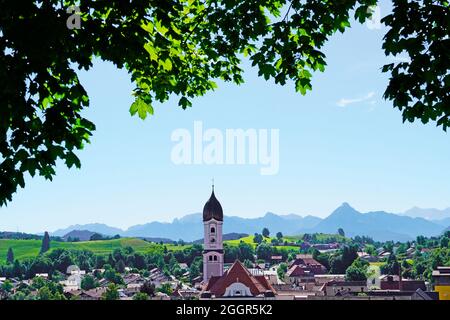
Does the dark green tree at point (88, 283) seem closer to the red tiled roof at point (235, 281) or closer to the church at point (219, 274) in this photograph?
the church at point (219, 274)

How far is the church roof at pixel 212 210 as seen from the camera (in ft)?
388

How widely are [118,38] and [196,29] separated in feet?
16.2

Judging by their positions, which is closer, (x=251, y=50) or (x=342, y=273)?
(x=251, y=50)

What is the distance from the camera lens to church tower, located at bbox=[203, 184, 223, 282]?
117 m

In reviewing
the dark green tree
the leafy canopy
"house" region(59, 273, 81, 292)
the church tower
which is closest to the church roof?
the church tower

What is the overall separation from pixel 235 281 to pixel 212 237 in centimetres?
1250

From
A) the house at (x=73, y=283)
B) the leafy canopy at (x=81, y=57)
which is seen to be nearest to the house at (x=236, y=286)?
the house at (x=73, y=283)

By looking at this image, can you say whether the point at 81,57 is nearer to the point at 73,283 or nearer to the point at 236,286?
the point at 236,286

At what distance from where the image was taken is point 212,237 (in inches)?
4675

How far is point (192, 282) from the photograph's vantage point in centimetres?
17250

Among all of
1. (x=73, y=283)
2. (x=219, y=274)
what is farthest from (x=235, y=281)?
(x=73, y=283)

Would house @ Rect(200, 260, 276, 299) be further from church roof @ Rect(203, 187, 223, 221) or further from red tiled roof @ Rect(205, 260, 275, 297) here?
church roof @ Rect(203, 187, 223, 221)

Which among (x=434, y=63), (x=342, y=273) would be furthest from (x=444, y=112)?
(x=342, y=273)
